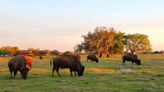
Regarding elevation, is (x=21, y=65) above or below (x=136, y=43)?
below

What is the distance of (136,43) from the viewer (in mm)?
133750

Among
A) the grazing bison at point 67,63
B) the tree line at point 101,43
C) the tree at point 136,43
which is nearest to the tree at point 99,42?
the tree line at point 101,43

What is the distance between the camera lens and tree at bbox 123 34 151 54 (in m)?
131

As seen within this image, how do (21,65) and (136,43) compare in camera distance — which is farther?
(136,43)

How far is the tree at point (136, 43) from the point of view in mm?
131000

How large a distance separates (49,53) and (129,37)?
3498 cm

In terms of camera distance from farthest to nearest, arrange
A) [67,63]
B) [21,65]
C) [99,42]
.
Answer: [99,42]
[67,63]
[21,65]

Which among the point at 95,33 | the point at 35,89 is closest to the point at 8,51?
the point at 95,33

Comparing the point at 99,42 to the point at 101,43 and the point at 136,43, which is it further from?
the point at 136,43

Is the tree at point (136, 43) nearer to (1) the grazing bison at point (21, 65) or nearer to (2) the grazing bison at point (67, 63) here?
(2) the grazing bison at point (67, 63)

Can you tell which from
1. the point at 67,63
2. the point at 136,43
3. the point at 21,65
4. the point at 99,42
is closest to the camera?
the point at 21,65

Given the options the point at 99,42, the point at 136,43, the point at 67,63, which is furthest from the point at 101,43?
the point at 67,63

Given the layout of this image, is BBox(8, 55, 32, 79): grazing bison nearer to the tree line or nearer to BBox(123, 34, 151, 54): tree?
the tree line

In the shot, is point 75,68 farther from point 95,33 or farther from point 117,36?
point 117,36
